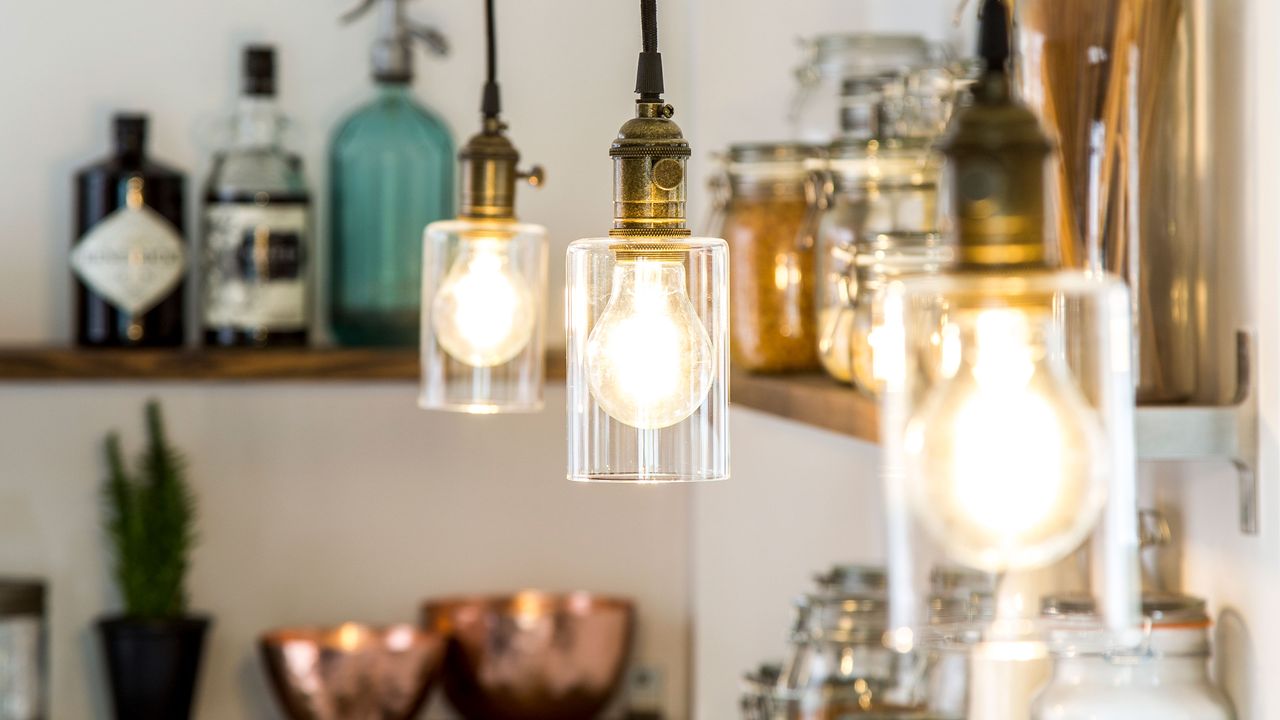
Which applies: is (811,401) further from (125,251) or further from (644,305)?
(125,251)

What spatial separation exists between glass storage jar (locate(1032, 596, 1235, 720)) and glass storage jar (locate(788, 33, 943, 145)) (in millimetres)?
526

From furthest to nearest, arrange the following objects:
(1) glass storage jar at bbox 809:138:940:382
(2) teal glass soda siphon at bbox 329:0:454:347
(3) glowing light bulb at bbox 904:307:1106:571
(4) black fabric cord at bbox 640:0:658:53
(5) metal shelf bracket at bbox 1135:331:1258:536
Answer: (2) teal glass soda siphon at bbox 329:0:454:347, (1) glass storage jar at bbox 809:138:940:382, (5) metal shelf bracket at bbox 1135:331:1258:536, (4) black fabric cord at bbox 640:0:658:53, (3) glowing light bulb at bbox 904:307:1106:571

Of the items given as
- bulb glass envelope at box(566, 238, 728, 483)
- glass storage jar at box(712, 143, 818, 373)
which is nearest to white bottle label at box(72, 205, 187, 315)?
glass storage jar at box(712, 143, 818, 373)

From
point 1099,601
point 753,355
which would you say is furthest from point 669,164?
point 753,355

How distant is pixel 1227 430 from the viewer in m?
0.83

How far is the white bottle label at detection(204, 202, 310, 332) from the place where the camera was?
1.58 meters

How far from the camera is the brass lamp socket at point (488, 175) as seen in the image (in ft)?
2.94

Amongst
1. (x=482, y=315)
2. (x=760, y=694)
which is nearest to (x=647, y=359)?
(x=482, y=315)

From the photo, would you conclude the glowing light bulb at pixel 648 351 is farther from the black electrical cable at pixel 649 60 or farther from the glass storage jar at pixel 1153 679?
the glass storage jar at pixel 1153 679

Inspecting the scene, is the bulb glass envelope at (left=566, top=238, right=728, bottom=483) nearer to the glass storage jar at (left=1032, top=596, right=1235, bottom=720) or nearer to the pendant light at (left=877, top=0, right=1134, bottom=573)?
the pendant light at (left=877, top=0, right=1134, bottom=573)

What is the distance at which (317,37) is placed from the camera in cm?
172

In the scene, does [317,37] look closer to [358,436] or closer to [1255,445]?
[358,436]

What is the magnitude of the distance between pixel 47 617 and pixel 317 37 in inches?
27.6

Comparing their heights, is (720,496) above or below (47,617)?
above
